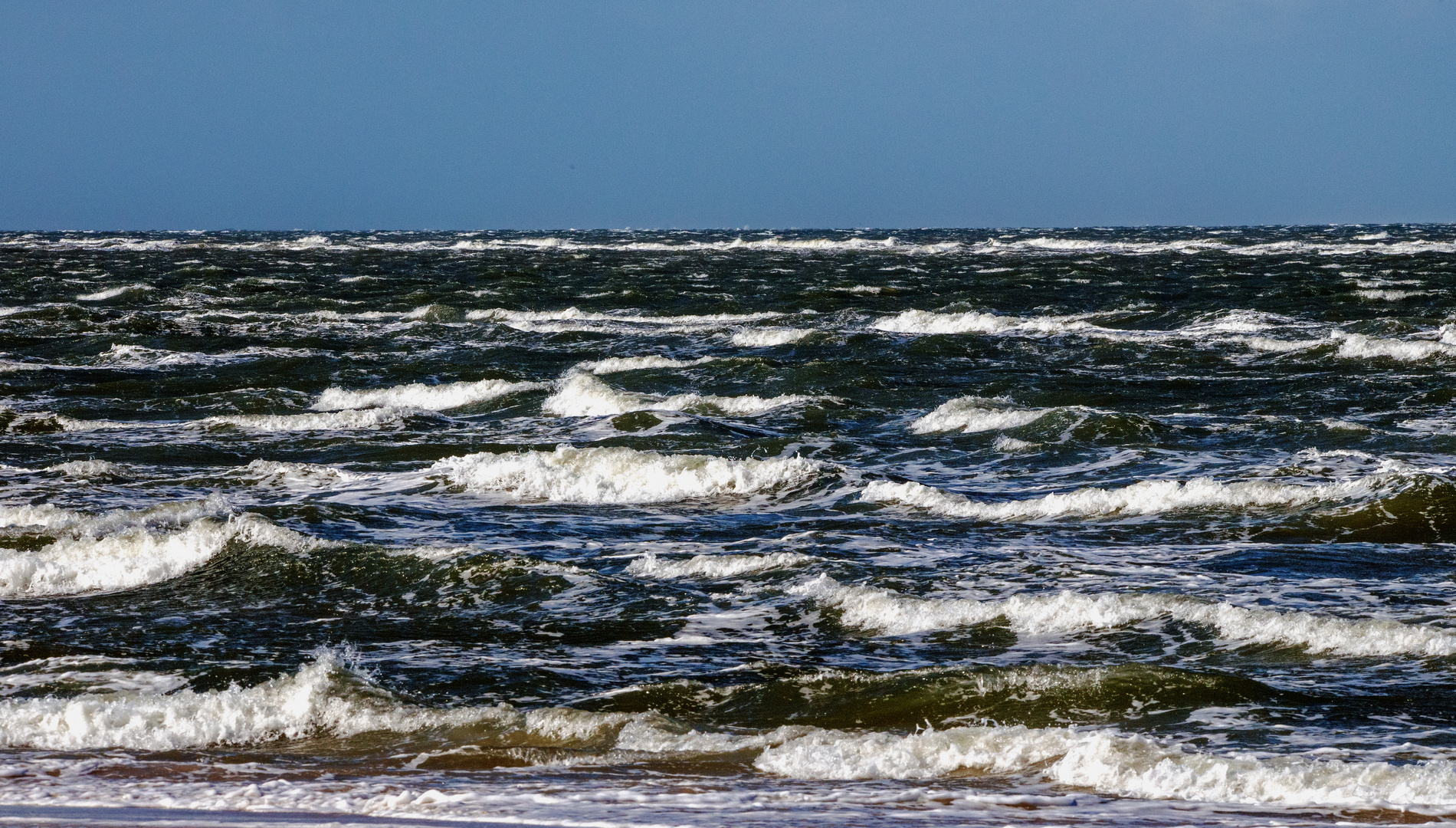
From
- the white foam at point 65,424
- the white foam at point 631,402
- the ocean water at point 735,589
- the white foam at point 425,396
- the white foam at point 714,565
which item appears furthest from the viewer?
the white foam at point 425,396

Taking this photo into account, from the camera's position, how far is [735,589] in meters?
10.5

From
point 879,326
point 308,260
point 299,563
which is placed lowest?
point 299,563

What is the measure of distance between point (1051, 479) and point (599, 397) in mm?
8061

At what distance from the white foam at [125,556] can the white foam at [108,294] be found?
32847mm

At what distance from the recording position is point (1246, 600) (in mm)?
9883

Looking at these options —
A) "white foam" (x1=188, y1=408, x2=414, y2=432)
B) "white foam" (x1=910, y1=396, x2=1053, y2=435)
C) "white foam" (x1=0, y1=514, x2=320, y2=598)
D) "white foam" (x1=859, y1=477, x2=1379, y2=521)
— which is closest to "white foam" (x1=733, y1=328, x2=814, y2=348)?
"white foam" (x1=910, y1=396, x2=1053, y2=435)

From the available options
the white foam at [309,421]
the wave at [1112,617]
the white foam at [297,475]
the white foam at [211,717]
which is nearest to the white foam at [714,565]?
the wave at [1112,617]

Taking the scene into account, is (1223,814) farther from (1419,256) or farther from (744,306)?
(1419,256)

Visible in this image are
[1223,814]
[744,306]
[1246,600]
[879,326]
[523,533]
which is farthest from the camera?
[744,306]

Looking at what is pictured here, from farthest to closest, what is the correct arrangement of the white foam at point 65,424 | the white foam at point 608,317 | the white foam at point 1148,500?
1. the white foam at point 608,317
2. the white foam at point 65,424
3. the white foam at point 1148,500

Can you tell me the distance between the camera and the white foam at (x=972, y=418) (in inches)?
716

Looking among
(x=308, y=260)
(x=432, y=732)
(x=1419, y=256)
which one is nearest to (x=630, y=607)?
(x=432, y=732)

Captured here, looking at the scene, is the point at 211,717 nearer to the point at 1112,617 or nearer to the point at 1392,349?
the point at 1112,617

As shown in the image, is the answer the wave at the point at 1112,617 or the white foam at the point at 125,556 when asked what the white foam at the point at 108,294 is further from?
the wave at the point at 1112,617
